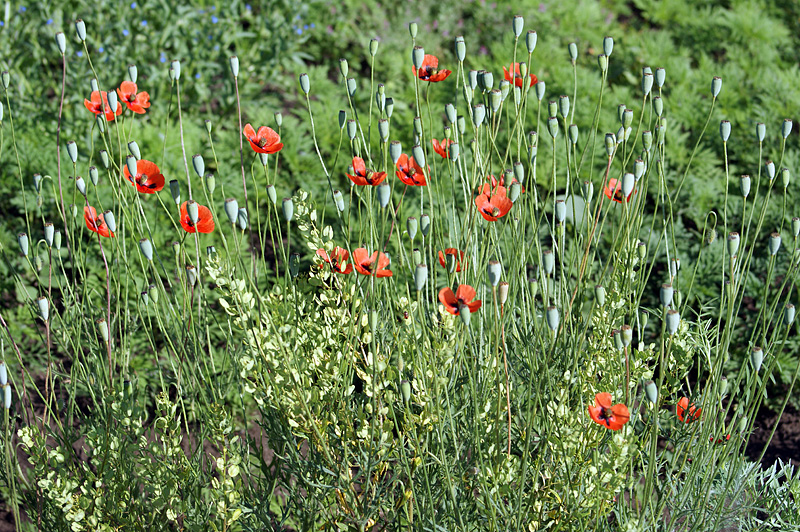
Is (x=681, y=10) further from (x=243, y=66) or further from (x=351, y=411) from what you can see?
(x=351, y=411)

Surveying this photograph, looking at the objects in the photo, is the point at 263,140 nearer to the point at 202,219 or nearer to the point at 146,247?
the point at 202,219

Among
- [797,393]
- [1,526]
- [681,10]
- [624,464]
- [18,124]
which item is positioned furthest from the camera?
[681,10]

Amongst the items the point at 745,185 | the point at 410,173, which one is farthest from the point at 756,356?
the point at 410,173

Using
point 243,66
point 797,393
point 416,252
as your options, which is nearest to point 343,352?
point 416,252

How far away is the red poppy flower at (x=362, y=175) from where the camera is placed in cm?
157

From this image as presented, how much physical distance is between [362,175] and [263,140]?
0.25 m

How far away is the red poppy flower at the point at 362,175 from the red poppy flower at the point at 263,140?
0.18 m

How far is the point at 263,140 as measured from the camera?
5.48 ft

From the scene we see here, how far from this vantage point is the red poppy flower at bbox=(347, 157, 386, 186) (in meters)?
1.57

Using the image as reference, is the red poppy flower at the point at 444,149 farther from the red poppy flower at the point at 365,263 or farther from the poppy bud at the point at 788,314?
the poppy bud at the point at 788,314

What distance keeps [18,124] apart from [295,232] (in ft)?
4.52

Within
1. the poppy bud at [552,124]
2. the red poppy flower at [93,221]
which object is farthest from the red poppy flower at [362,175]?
the red poppy flower at [93,221]

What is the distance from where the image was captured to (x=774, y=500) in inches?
69.4

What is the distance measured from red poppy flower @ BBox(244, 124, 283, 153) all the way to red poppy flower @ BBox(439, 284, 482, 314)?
56cm
